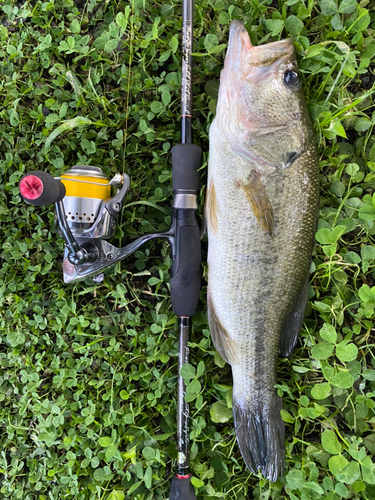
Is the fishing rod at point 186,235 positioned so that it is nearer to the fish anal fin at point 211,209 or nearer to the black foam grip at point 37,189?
the fish anal fin at point 211,209

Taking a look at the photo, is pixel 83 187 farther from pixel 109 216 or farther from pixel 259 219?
pixel 259 219

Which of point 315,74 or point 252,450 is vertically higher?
point 315,74

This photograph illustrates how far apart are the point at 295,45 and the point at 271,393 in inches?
63.6

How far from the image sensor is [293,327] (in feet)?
5.05

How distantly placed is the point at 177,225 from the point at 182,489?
1.24 metres

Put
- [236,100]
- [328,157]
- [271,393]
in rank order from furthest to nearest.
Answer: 1. [328,157]
2. [271,393]
3. [236,100]

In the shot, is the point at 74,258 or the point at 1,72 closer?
the point at 74,258

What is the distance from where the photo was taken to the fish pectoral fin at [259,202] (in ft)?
4.46

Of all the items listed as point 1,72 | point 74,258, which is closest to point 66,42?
point 1,72

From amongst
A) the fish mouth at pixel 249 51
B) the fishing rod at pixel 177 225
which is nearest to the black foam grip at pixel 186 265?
the fishing rod at pixel 177 225

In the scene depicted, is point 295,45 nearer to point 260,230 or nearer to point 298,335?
point 260,230

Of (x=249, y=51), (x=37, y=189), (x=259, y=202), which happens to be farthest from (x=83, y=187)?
(x=249, y=51)

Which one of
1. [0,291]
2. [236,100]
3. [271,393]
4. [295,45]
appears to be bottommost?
[271,393]

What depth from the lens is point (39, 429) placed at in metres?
1.81
